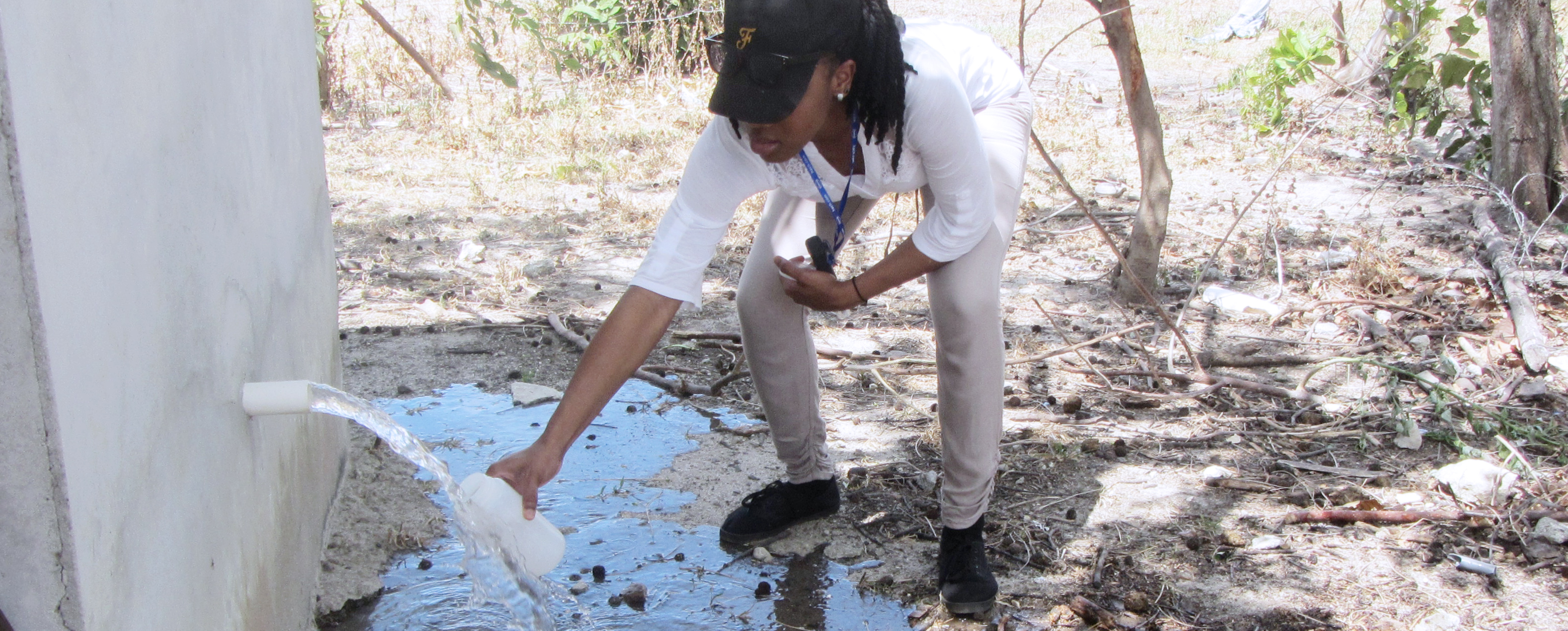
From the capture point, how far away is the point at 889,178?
2379mm

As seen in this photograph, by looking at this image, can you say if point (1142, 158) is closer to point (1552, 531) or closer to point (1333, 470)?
point (1333, 470)

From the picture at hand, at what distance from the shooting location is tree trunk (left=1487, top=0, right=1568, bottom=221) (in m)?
5.03

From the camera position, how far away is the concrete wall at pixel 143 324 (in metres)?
1.11

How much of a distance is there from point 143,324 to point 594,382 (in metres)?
0.83

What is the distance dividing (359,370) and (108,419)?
8.82ft

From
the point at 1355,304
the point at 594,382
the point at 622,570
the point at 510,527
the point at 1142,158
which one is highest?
the point at 1142,158

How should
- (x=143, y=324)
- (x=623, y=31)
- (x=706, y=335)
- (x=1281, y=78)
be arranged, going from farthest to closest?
(x=623, y=31) < (x=1281, y=78) < (x=706, y=335) < (x=143, y=324)

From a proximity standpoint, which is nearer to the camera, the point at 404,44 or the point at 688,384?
the point at 688,384

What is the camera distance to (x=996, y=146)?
99.3 inches

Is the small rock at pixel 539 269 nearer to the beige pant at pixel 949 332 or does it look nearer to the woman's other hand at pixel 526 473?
the beige pant at pixel 949 332

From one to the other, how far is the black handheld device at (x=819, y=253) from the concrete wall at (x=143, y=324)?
3.57ft

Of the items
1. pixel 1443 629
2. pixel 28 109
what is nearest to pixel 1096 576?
pixel 1443 629

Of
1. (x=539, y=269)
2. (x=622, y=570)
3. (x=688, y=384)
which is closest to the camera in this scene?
(x=622, y=570)

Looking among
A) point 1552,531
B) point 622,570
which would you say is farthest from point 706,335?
point 1552,531
